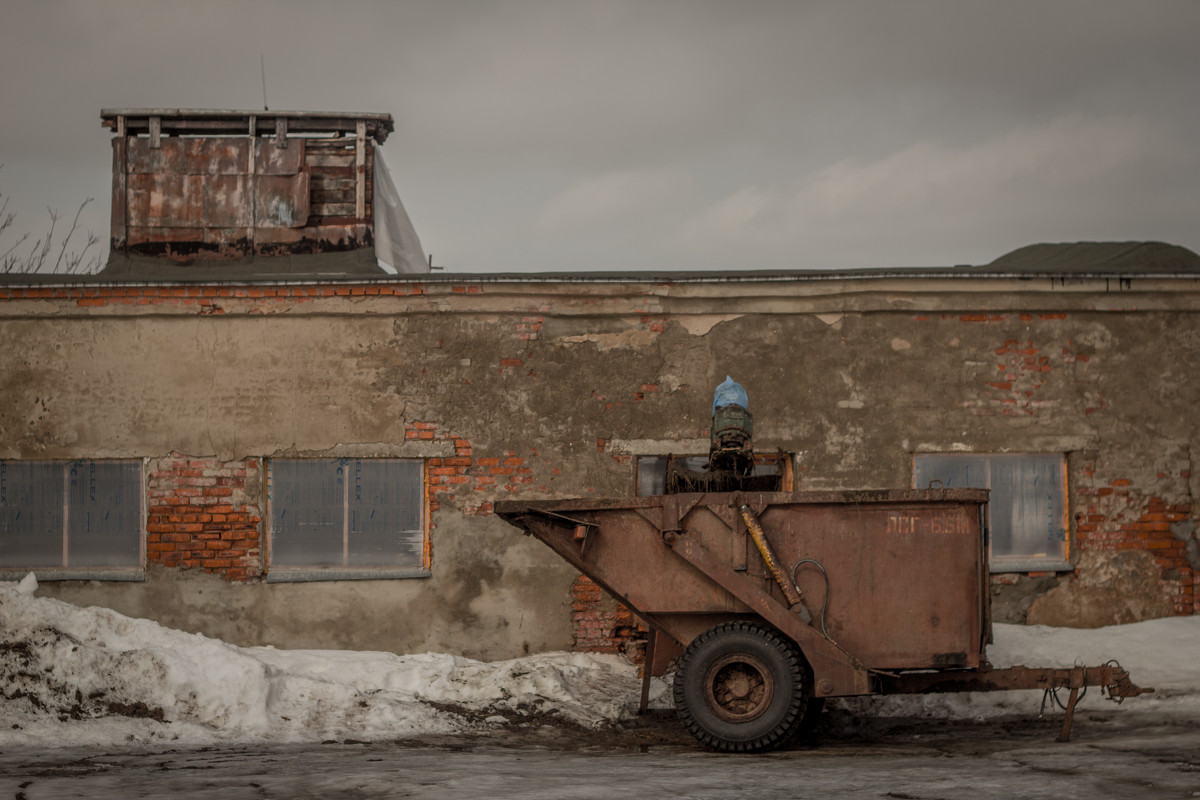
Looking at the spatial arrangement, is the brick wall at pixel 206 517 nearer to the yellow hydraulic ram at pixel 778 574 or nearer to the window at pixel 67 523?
the window at pixel 67 523

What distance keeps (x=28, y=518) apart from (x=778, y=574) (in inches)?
278

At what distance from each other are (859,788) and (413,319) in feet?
20.1

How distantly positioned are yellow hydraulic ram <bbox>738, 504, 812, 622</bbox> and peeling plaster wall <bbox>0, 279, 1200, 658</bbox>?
3.26 m

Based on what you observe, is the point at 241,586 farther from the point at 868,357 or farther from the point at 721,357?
the point at 868,357

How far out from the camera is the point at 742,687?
7.07m

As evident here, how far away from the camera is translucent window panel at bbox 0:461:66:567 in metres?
10.3

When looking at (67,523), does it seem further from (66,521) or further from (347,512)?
(347,512)

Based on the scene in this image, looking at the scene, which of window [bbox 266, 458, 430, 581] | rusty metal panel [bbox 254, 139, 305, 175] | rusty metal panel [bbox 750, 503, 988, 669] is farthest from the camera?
rusty metal panel [bbox 254, 139, 305, 175]

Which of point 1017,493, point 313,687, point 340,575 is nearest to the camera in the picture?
point 313,687

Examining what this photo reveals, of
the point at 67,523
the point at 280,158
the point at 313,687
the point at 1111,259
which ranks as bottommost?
the point at 313,687

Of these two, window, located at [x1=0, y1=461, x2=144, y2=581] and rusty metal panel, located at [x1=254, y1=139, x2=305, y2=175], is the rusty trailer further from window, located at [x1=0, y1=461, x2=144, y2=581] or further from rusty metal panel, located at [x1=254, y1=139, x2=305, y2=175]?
rusty metal panel, located at [x1=254, y1=139, x2=305, y2=175]

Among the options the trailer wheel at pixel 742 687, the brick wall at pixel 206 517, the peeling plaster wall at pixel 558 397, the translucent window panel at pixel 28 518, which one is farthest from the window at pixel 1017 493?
the translucent window panel at pixel 28 518

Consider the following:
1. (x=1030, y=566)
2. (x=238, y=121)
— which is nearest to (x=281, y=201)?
(x=238, y=121)

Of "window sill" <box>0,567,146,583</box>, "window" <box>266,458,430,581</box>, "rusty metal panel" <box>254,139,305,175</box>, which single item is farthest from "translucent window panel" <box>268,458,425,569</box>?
"rusty metal panel" <box>254,139,305,175</box>
